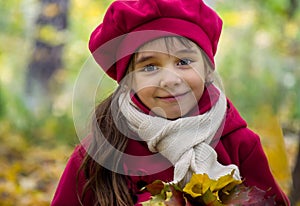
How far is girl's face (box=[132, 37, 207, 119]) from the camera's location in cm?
231

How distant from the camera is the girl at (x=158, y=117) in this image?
91.2 inches

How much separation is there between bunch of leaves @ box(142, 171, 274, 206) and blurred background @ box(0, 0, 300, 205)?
6.18 feet

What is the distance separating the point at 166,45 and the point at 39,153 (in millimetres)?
4089

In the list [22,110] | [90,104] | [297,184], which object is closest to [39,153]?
[22,110]

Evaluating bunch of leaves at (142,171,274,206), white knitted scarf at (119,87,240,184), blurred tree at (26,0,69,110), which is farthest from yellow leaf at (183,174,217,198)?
blurred tree at (26,0,69,110)

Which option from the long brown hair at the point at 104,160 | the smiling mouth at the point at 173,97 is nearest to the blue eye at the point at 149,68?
the smiling mouth at the point at 173,97

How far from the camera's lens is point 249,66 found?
916 centimetres

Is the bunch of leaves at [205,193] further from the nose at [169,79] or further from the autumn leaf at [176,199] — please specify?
the nose at [169,79]

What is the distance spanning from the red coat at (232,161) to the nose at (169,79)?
29 centimetres

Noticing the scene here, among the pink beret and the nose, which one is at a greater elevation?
the pink beret

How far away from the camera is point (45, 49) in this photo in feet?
27.6

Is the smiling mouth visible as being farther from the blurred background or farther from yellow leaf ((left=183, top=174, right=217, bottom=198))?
the blurred background

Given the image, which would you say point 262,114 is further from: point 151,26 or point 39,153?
point 151,26

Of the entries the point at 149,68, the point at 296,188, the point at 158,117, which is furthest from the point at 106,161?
the point at 296,188
